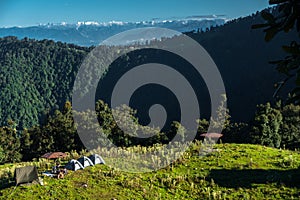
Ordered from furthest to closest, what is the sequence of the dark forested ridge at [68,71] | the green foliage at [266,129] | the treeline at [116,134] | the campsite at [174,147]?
the dark forested ridge at [68,71]
the treeline at [116,134]
the green foliage at [266,129]
the campsite at [174,147]

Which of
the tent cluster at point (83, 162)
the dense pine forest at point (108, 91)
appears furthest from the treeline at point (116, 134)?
the tent cluster at point (83, 162)

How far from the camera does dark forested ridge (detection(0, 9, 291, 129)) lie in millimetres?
95812

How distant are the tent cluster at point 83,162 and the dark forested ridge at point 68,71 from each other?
212ft

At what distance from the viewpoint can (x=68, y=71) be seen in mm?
170625

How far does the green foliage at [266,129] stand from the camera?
3797cm

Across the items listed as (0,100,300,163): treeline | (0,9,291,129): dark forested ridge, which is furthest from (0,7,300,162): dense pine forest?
(0,100,300,163): treeline

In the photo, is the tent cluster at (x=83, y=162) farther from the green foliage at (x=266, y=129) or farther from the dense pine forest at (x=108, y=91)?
the green foliage at (x=266, y=129)

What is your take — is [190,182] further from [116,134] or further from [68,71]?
[68,71]

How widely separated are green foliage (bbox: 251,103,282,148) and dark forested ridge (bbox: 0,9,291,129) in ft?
138

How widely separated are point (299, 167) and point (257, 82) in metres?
78.3

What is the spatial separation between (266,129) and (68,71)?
14242 cm

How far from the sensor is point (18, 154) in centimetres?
4266

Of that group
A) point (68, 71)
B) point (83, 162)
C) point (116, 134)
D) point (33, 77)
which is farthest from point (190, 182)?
point (68, 71)

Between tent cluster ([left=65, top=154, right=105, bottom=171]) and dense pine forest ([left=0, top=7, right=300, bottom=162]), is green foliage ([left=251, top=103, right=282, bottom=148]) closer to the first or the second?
dense pine forest ([left=0, top=7, right=300, bottom=162])
